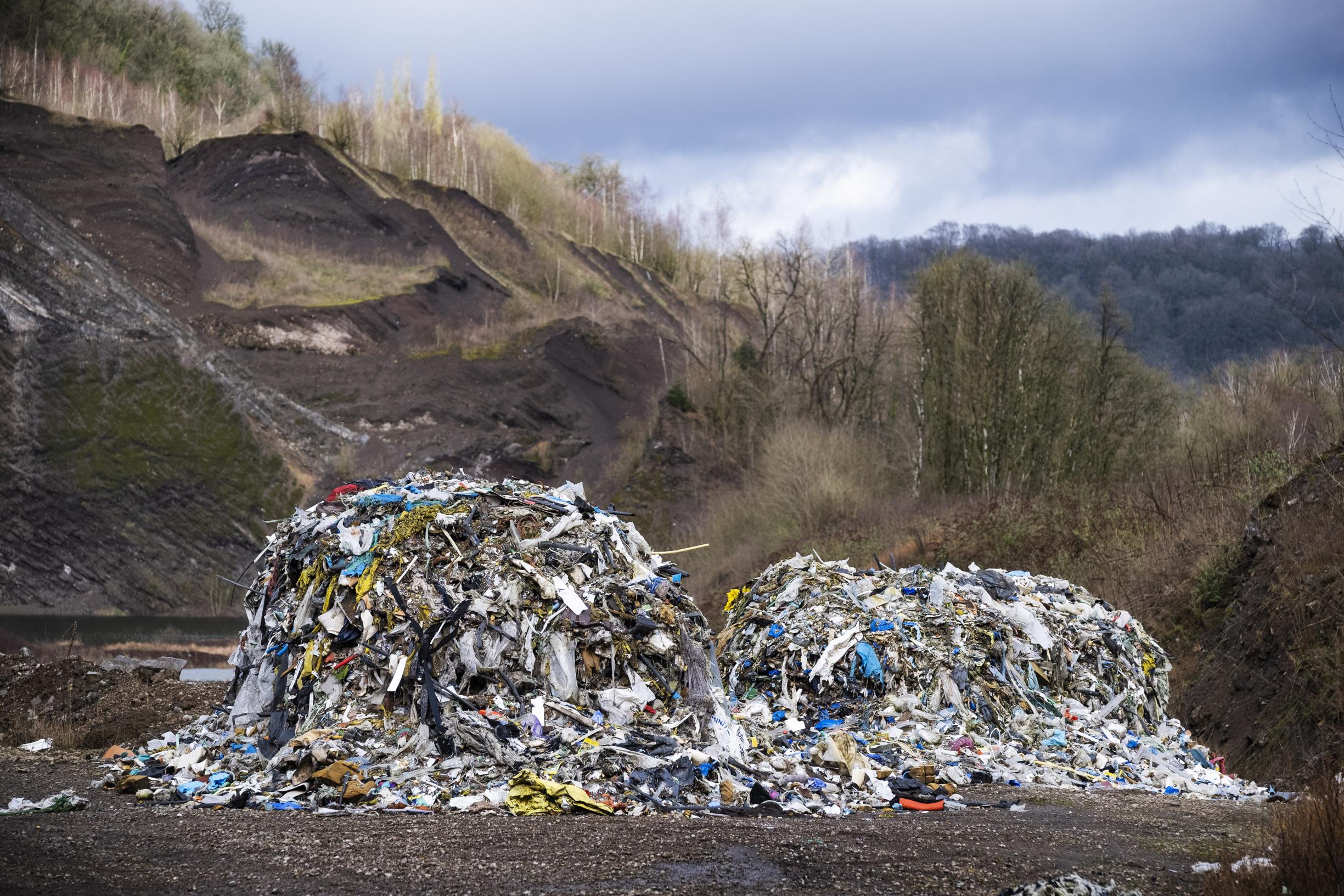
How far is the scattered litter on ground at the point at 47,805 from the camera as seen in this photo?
6359 millimetres

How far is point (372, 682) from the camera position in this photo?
25.5 feet

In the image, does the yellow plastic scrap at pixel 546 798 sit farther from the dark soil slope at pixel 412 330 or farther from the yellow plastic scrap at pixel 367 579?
the dark soil slope at pixel 412 330

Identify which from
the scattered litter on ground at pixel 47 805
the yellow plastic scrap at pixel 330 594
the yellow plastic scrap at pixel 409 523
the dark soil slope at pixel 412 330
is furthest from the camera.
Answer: the dark soil slope at pixel 412 330

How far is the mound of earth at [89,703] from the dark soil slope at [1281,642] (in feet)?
33.0

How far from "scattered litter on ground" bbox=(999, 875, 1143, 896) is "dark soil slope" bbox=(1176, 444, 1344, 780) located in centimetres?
457

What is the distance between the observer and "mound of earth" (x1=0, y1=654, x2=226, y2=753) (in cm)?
1012

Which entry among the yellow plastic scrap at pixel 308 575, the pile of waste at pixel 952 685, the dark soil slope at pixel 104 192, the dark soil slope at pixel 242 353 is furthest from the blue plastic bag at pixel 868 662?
the dark soil slope at pixel 104 192

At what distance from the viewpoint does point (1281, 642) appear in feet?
35.8

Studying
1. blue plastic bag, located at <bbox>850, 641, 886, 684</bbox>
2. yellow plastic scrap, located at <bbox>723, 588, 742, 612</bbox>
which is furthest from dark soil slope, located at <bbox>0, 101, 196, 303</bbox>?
blue plastic bag, located at <bbox>850, 641, 886, 684</bbox>

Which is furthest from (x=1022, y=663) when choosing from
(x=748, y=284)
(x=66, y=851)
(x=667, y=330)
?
(x=667, y=330)

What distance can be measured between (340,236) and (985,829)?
47.9 metres

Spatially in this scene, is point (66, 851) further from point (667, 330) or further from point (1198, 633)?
point (667, 330)

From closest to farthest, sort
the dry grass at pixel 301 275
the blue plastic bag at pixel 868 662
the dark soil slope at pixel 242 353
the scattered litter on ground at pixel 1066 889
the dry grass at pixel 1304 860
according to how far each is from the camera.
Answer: the dry grass at pixel 1304 860 < the scattered litter on ground at pixel 1066 889 < the blue plastic bag at pixel 868 662 < the dark soil slope at pixel 242 353 < the dry grass at pixel 301 275

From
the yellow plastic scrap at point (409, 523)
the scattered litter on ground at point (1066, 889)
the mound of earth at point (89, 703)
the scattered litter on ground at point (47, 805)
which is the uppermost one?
the yellow plastic scrap at point (409, 523)
